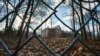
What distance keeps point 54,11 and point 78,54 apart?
128 cm

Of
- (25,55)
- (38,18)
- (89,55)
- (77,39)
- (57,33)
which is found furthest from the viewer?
(57,33)

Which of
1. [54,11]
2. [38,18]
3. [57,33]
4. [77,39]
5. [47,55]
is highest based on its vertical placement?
[54,11]

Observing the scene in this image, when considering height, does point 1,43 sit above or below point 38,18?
above

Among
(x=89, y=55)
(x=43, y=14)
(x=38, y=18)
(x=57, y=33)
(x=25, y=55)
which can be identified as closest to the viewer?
(x=89, y=55)

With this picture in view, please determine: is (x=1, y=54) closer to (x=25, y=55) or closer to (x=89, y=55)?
(x=25, y=55)

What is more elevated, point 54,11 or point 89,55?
point 54,11

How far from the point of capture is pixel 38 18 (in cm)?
1523

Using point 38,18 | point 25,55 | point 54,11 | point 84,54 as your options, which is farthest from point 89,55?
point 38,18

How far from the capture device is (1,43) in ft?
2.35

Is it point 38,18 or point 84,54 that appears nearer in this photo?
point 84,54

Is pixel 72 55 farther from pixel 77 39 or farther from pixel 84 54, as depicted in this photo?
pixel 77 39

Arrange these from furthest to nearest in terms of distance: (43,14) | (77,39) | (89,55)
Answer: (43,14)
(89,55)
(77,39)

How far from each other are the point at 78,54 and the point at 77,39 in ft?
4.27

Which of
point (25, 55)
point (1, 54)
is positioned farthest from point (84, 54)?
point (1, 54)
